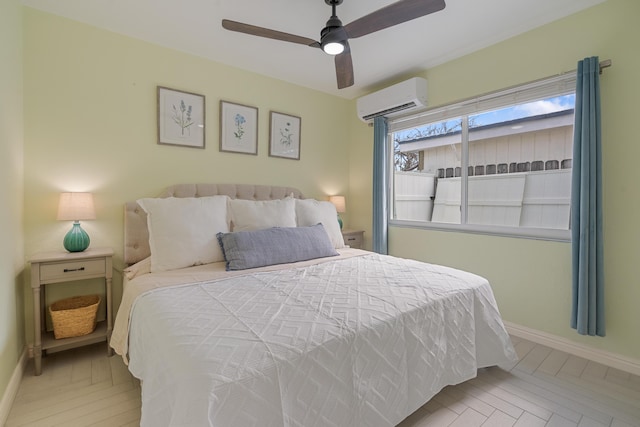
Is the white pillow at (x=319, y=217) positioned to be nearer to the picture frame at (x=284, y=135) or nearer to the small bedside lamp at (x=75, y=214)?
the picture frame at (x=284, y=135)

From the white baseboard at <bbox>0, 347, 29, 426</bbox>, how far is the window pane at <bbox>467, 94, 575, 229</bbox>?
3469 mm

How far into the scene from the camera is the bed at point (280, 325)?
3.04ft

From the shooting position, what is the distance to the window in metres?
2.39

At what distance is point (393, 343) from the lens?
1273mm

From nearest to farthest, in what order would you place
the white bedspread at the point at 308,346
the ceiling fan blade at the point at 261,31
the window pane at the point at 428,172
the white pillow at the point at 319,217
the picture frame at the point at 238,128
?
the white bedspread at the point at 308,346
the ceiling fan blade at the point at 261,31
the white pillow at the point at 319,217
the picture frame at the point at 238,128
the window pane at the point at 428,172

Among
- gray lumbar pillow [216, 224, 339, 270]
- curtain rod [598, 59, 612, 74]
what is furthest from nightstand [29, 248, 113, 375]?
curtain rod [598, 59, 612, 74]

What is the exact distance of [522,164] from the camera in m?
2.61

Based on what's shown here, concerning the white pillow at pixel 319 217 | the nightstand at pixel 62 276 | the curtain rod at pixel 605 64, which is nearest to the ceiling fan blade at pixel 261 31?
the white pillow at pixel 319 217

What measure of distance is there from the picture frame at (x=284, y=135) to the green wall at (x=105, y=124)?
0.57ft

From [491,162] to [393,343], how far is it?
2.24m

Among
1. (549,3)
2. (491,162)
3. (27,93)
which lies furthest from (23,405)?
(549,3)

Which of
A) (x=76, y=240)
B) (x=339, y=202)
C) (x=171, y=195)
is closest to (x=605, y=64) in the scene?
(x=339, y=202)

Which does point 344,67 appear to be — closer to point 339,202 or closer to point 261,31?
point 261,31

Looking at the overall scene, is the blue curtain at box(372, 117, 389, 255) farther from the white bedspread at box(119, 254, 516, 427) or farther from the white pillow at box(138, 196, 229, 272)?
the white pillow at box(138, 196, 229, 272)
